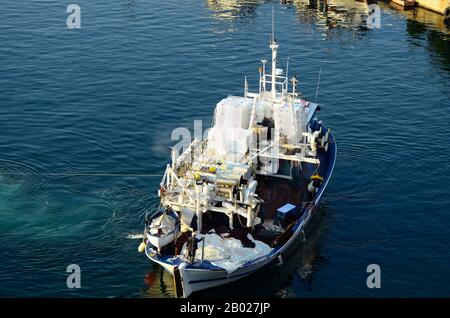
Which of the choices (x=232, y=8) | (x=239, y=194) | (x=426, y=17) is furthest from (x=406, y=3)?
(x=239, y=194)

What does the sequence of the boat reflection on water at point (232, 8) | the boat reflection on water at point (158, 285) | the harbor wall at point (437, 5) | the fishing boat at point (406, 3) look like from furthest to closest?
the fishing boat at point (406, 3), the boat reflection on water at point (232, 8), the harbor wall at point (437, 5), the boat reflection on water at point (158, 285)

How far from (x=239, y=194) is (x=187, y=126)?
96.1 feet

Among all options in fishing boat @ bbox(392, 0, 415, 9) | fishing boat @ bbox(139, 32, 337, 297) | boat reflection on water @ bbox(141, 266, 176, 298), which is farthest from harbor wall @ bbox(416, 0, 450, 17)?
boat reflection on water @ bbox(141, 266, 176, 298)

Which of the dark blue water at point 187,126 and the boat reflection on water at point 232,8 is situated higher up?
the boat reflection on water at point 232,8

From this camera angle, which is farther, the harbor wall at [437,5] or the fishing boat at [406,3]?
the fishing boat at [406,3]

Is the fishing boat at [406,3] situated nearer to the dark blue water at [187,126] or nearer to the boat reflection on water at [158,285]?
the dark blue water at [187,126]

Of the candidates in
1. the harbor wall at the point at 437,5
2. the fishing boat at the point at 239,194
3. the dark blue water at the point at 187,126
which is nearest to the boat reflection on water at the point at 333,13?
the dark blue water at the point at 187,126

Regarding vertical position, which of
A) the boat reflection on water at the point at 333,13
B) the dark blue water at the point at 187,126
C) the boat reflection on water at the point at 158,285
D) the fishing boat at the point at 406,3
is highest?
the fishing boat at the point at 406,3

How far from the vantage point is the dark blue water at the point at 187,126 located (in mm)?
59188

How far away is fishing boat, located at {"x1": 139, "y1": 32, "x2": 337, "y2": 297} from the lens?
54750mm

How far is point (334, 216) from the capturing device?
67438mm

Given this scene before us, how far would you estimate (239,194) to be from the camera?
192 ft

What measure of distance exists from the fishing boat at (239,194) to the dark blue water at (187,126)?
3170 mm
